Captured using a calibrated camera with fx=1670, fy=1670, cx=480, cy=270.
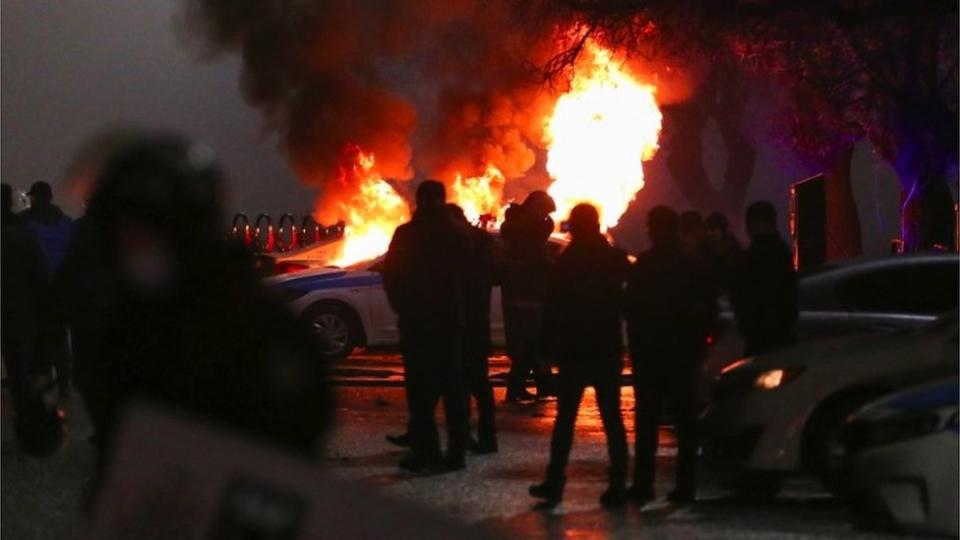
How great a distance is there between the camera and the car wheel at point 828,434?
7703 millimetres

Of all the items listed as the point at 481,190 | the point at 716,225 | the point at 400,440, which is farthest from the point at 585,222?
the point at 481,190

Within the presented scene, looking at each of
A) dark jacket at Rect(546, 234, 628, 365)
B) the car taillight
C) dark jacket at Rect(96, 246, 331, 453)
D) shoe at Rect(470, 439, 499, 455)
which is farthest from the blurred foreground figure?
the car taillight

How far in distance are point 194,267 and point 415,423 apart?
18.0 feet

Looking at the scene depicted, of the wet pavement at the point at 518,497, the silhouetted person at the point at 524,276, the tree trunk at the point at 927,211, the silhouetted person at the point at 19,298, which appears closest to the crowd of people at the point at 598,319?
the wet pavement at the point at 518,497

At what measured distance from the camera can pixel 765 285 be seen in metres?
9.09

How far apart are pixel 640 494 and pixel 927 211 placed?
1126 cm

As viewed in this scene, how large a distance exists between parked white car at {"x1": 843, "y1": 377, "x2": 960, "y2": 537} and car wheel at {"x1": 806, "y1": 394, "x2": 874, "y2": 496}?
81 cm

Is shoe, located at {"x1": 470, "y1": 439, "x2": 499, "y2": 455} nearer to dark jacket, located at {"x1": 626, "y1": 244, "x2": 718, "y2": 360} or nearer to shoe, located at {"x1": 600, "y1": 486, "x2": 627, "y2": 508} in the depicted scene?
dark jacket, located at {"x1": 626, "y1": 244, "x2": 718, "y2": 360}

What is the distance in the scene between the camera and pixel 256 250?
379 centimetres

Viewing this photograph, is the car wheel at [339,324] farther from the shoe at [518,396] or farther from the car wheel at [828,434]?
the car wheel at [828,434]

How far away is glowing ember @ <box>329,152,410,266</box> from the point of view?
21281 mm

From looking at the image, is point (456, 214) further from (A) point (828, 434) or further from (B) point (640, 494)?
(A) point (828, 434)

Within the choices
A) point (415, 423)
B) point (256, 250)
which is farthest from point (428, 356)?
point (256, 250)

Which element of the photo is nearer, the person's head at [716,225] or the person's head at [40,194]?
the person's head at [40,194]
